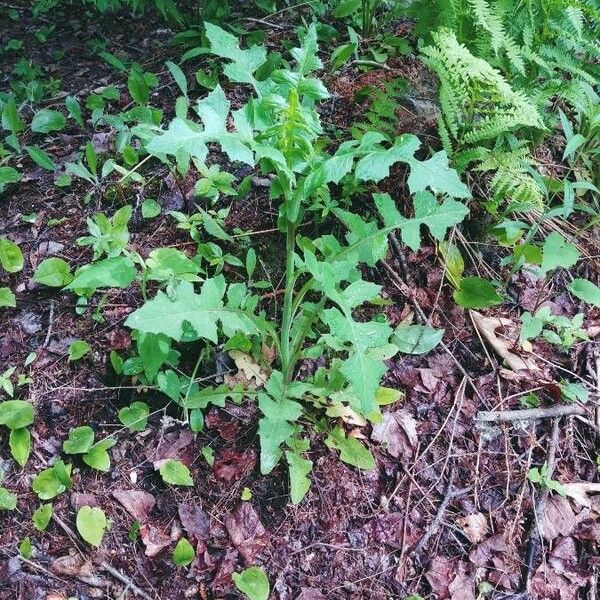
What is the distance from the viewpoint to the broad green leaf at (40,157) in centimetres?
272

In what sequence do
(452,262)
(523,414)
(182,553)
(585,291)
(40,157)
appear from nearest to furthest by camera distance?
(182,553) < (523,414) < (585,291) < (452,262) < (40,157)

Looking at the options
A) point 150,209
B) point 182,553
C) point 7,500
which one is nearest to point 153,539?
point 182,553

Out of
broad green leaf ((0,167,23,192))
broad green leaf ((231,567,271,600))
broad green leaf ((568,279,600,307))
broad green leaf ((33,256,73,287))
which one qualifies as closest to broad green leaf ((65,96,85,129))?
broad green leaf ((0,167,23,192))

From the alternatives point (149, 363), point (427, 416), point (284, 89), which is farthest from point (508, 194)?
point (149, 363)

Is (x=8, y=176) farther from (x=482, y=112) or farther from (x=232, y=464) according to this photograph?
(x=482, y=112)

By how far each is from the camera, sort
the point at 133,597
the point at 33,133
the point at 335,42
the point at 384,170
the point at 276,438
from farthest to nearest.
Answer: the point at 335,42 < the point at 33,133 < the point at 276,438 < the point at 133,597 < the point at 384,170

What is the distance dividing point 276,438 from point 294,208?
0.80 metres

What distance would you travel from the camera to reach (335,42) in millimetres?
3359

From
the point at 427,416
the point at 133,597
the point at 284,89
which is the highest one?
the point at 284,89

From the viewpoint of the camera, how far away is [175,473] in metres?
2.01

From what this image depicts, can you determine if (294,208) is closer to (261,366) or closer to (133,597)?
(261,366)

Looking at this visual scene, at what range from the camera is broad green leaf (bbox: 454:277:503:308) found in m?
2.42

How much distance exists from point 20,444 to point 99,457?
28cm

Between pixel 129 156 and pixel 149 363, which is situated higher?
pixel 129 156
